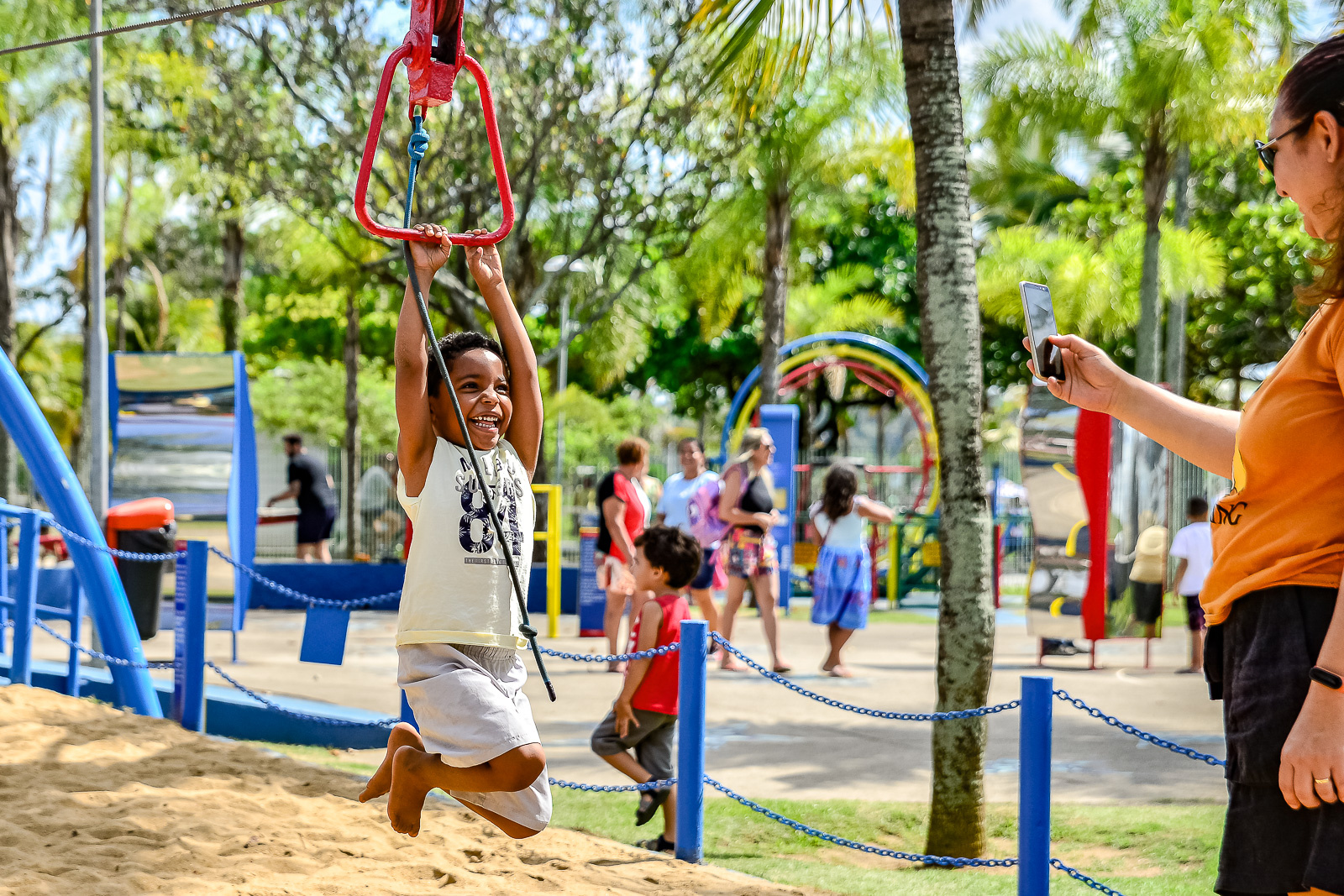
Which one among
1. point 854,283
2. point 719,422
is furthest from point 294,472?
point 719,422

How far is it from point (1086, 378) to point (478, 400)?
154cm

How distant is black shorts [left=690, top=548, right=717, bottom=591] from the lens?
9.38 metres

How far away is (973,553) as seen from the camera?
5.41 meters

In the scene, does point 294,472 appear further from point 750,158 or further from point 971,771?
point 971,771

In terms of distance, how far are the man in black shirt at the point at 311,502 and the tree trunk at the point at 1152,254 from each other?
10209 mm

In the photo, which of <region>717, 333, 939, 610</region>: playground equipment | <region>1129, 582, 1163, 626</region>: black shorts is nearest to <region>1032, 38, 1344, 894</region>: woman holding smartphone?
<region>1129, 582, 1163, 626</region>: black shorts

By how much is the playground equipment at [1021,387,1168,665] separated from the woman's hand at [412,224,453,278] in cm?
764

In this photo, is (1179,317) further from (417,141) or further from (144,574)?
(417,141)

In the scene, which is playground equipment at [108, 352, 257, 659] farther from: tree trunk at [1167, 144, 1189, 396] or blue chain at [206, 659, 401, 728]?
tree trunk at [1167, 144, 1189, 396]

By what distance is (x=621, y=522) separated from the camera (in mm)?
9391

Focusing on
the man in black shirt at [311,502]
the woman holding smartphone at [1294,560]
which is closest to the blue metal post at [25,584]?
the woman holding smartphone at [1294,560]

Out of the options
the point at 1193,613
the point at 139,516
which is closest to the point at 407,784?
the point at 139,516

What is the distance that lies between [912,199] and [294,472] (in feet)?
34.8

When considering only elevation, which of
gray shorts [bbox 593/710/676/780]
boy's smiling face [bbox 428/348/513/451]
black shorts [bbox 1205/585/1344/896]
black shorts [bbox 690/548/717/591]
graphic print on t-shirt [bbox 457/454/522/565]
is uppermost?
boy's smiling face [bbox 428/348/513/451]
